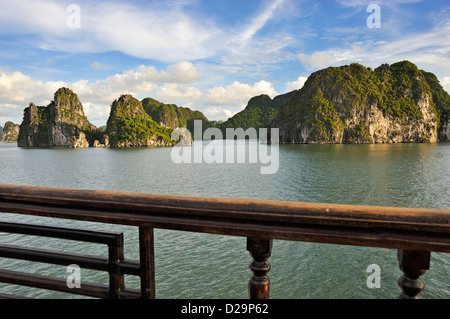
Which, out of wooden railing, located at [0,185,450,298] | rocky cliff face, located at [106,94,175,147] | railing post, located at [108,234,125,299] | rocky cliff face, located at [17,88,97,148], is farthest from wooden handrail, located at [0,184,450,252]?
rocky cliff face, located at [17,88,97,148]

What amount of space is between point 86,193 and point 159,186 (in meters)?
30.0

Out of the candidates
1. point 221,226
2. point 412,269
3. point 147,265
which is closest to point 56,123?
point 147,265

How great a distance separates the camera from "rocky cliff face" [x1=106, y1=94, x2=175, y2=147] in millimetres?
160000

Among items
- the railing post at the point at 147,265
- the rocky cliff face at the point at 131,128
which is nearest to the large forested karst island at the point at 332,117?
the rocky cliff face at the point at 131,128

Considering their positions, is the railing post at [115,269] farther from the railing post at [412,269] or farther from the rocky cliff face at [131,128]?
the rocky cliff face at [131,128]

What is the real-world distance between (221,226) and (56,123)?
18146 cm

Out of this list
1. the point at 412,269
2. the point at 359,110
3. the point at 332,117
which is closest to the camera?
the point at 412,269

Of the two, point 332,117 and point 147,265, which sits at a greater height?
point 332,117

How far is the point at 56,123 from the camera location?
156750 millimetres

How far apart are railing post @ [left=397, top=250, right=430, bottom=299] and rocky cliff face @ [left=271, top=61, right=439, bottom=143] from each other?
494 feet

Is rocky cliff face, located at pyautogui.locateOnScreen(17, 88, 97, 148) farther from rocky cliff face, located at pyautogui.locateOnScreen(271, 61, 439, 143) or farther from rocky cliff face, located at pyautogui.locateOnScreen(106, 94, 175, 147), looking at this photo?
rocky cliff face, located at pyautogui.locateOnScreen(271, 61, 439, 143)

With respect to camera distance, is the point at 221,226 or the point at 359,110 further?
the point at 359,110

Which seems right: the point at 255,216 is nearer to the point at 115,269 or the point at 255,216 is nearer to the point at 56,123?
the point at 115,269

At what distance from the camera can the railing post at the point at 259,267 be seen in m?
1.35
